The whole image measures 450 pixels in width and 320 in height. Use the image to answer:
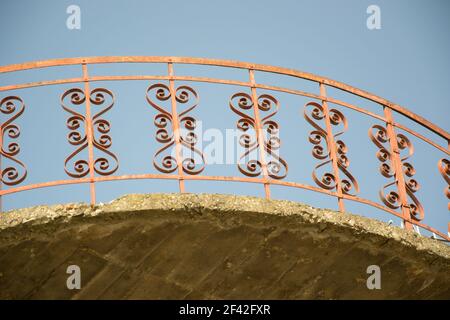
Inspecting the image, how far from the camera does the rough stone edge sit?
20.2ft

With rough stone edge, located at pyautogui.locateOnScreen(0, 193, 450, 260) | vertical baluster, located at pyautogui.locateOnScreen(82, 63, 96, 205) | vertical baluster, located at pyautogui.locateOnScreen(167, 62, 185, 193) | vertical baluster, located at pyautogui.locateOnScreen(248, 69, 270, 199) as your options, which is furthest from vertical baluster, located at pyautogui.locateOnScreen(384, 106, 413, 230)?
vertical baluster, located at pyautogui.locateOnScreen(82, 63, 96, 205)

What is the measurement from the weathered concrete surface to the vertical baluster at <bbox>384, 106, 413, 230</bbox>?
394 millimetres


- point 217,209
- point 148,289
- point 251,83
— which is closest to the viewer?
point 217,209

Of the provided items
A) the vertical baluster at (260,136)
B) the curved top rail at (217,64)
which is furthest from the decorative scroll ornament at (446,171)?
the vertical baluster at (260,136)

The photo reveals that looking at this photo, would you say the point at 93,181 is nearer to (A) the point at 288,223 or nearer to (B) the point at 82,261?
(B) the point at 82,261

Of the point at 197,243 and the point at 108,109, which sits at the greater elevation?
the point at 108,109

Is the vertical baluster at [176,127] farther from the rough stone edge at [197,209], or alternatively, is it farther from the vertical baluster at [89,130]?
the vertical baluster at [89,130]

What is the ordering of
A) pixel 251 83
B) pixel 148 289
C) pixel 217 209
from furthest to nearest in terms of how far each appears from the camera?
pixel 251 83 < pixel 148 289 < pixel 217 209
